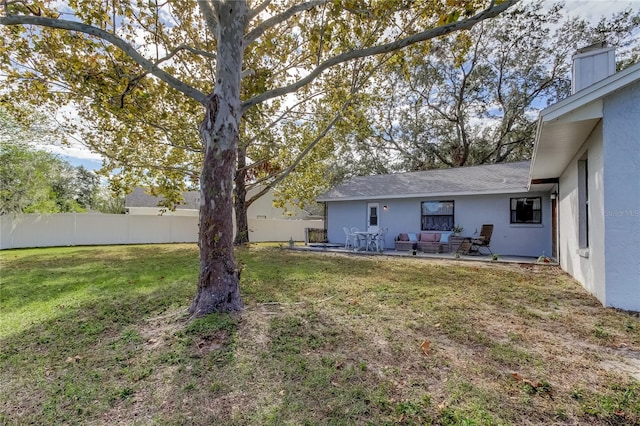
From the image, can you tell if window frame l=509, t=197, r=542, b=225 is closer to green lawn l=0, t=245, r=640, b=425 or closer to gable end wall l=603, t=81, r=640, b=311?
green lawn l=0, t=245, r=640, b=425

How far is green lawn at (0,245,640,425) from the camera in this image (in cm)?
229

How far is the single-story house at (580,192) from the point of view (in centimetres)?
454

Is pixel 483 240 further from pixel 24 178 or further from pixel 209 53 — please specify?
pixel 24 178

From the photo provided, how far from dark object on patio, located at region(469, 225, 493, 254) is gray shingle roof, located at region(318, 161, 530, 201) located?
4.56 feet

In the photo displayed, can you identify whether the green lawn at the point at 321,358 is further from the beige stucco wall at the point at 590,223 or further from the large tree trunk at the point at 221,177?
the beige stucco wall at the point at 590,223

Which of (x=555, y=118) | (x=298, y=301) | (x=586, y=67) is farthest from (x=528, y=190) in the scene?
(x=298, y=301)

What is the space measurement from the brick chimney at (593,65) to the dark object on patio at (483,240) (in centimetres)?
617

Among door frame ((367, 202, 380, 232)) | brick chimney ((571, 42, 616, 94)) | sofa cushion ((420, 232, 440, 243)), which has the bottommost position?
sofa cushion ((420, 232, 440, 243))

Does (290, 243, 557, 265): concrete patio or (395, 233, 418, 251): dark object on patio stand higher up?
(395, 233, 418, 251): dark object on patio

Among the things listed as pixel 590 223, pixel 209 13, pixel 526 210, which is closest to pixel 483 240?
pixel 526 210

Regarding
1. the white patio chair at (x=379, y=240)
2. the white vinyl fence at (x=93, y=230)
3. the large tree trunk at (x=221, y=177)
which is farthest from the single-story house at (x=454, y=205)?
the large tree trunk at (x=221, y=177)

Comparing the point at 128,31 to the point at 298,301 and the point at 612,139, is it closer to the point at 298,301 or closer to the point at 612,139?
the point at 298,301

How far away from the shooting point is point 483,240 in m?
11.7

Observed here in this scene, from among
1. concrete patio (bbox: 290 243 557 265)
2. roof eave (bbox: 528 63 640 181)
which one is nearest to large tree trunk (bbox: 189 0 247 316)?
roof eave (bbox: 528 63 640 181)
